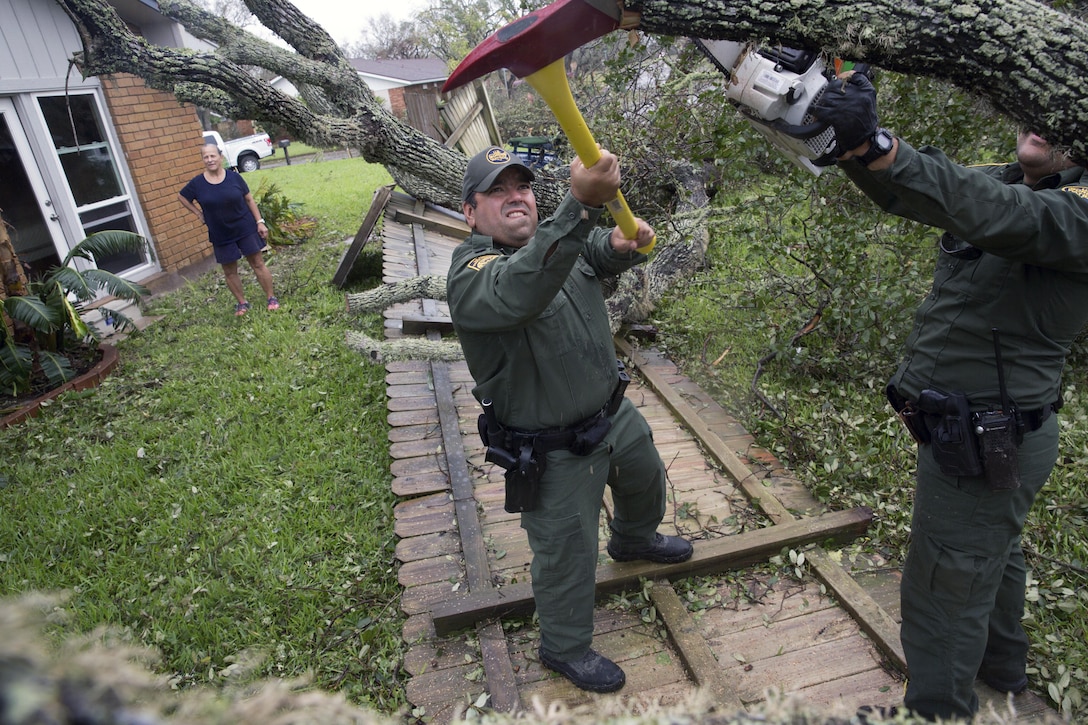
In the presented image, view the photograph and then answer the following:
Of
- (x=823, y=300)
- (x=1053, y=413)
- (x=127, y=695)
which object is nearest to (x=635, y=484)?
(x=1053, y=413)

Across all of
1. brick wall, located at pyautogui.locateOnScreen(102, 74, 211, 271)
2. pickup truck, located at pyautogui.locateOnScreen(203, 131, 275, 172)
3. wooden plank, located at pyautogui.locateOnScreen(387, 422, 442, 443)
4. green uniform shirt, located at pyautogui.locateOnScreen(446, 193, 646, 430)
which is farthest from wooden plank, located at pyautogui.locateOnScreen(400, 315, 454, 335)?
pickup truck, located at pyautogui.locateOnScreen(203, 131, 275, 172)

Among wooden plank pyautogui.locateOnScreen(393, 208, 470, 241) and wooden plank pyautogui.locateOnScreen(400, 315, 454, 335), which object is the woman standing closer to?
wooden plank pyautogui.locateOnScreen(400, 315, 454, 335)

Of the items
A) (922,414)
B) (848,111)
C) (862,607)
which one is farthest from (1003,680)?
(848,111)

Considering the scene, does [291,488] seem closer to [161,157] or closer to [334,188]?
[161,157]

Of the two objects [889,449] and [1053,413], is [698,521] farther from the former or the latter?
[1053,413]

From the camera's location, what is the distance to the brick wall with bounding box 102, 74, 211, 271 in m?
8.44

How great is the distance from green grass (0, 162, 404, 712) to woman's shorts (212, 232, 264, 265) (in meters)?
1.22

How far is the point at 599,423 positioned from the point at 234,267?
5837mm

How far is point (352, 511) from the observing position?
3.73 m

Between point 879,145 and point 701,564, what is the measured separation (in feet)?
6.81

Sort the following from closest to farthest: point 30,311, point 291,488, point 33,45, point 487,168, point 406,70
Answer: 1. point 487,168
2. point 291,488
3. point 30,311
4. point 33,45
5. point 406,70

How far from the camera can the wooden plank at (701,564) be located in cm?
278

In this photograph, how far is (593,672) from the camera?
2.49 metres

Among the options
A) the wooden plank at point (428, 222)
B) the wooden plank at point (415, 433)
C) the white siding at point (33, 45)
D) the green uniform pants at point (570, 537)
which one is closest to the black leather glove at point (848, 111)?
the green uniform pants at point (570, 537)
